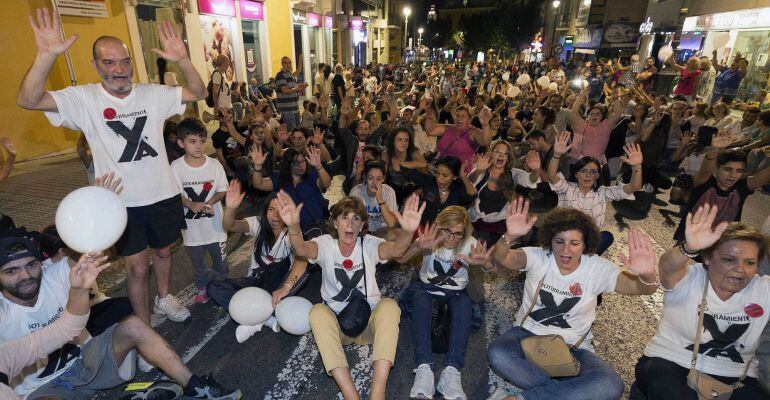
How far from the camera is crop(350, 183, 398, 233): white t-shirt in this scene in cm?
473

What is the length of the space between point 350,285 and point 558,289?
5.23 feet

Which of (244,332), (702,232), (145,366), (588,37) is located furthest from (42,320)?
(588,37)

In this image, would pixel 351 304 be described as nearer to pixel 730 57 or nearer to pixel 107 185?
pixel 107 185

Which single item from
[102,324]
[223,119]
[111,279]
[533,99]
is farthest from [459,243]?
[533,99]

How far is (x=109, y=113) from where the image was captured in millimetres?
2879

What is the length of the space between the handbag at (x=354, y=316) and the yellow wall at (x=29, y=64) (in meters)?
8.91

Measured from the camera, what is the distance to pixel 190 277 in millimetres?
4586

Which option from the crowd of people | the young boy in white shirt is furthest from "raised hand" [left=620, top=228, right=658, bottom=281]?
the young boy in white shirt

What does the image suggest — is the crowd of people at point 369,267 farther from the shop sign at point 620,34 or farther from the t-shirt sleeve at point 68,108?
the shop sign at point 620,34

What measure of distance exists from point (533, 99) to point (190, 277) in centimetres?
1005

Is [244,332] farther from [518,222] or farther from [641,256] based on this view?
[641,256]

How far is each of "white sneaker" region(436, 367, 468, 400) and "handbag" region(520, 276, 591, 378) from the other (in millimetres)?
536

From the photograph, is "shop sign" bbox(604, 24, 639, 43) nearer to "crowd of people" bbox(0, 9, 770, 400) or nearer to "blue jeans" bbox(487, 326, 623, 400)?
"crowd of people" bbox(0, 9, 770, 400)

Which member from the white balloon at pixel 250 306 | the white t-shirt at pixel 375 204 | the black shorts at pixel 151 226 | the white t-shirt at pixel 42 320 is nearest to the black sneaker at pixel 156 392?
the white t-shirt at pixel 42 320
